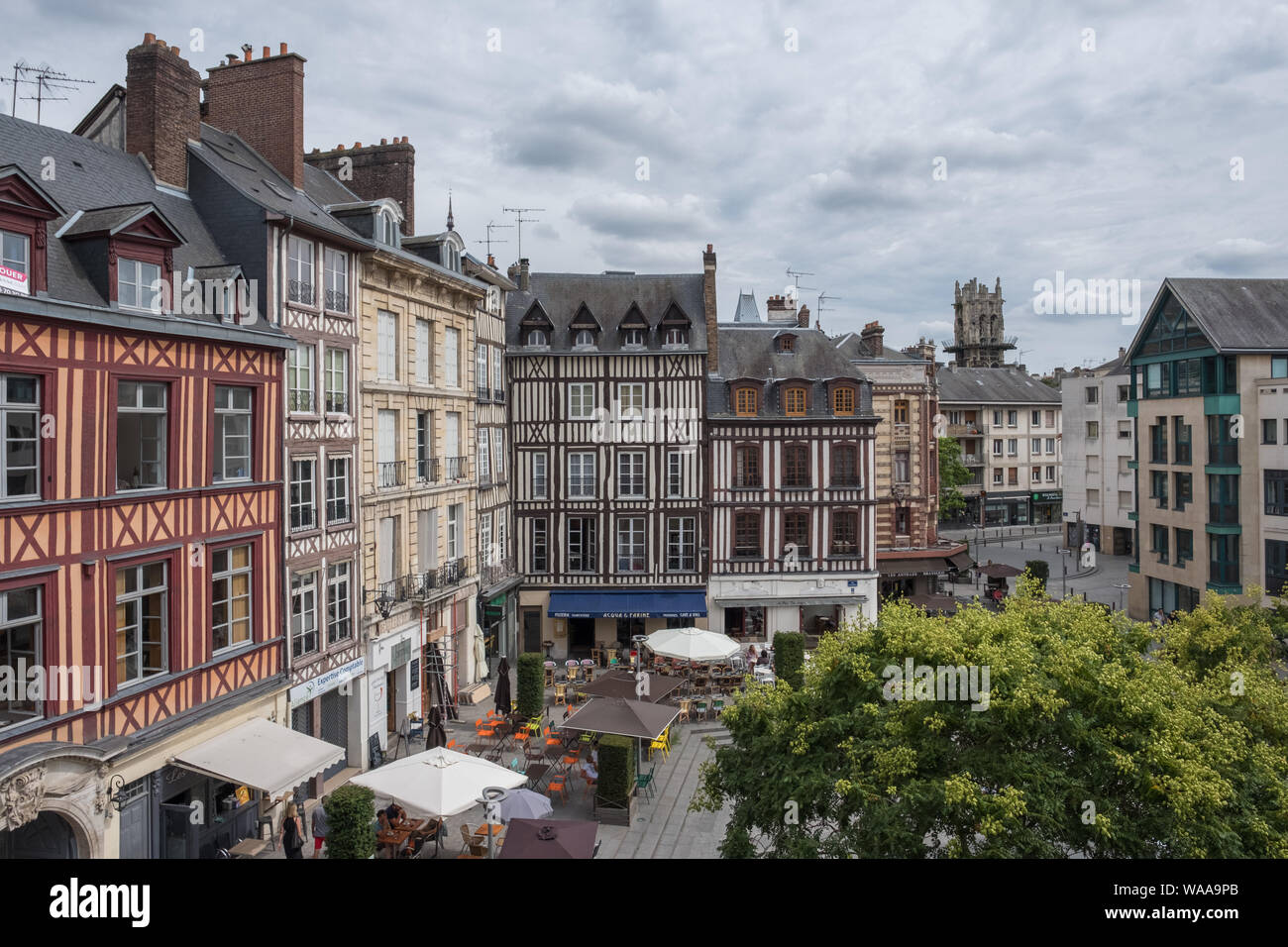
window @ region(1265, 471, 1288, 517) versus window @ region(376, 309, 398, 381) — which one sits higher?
window @ region(376, 309, 398, 381)

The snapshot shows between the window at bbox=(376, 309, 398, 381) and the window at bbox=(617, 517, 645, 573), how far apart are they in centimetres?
1162

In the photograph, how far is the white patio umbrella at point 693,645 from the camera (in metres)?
24.3

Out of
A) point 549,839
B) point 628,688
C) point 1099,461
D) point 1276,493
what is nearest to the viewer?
point 549,839

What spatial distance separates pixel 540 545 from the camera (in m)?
31.4

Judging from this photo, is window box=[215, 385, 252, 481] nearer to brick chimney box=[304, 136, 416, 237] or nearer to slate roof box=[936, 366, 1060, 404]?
brick chimney box=[304, 136, 416, 237]

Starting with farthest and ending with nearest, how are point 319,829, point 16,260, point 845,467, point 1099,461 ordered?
1. point 1099,461
2. point 845,467
3. point 319,829
4. point 16,260

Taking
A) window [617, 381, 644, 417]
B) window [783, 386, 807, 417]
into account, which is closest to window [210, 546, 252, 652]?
window [617, 381, 644, 417]

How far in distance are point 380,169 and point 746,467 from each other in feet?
50.2

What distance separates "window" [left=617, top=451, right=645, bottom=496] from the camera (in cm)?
3094

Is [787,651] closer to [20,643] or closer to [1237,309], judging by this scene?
[20,643]

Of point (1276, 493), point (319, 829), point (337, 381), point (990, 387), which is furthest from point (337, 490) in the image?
point (990, 387)

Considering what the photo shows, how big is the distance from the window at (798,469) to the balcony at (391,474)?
14562mm

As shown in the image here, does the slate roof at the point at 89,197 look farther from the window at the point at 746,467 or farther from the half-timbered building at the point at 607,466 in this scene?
the window at the point at 746,467

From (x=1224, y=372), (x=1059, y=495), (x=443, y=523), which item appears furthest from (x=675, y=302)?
(x=1059, y=495)
